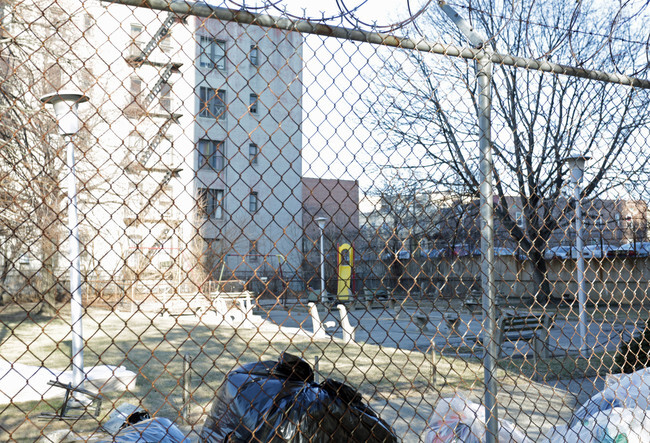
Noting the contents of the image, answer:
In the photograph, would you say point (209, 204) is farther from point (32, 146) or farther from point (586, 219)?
point (586, 219)

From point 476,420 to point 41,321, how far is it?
45.4 feet

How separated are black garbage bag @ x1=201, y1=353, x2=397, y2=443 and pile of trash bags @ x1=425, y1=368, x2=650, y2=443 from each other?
0.40 m

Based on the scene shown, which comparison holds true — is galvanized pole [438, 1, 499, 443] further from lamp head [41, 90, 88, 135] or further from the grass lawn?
lamp head [41, 90, 88, 135]

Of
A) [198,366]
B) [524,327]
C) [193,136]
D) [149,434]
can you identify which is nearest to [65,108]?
[149,434]

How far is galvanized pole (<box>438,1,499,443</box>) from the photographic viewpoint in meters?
2.86

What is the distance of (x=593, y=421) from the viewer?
3268mm

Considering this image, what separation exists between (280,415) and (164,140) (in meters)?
23.3

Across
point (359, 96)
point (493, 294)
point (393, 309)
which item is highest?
point (359, 96)

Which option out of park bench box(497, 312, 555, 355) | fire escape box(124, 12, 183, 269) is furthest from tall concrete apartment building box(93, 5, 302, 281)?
park bench box(497, 312, 555, 355)

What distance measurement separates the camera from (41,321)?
1437 centimetres

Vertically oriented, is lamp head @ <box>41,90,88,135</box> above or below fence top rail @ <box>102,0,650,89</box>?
below

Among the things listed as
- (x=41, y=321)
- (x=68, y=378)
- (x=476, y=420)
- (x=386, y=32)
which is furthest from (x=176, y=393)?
(x=41, y=321)

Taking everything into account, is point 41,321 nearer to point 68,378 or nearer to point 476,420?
point 68,378

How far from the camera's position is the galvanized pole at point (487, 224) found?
286 centimetres
